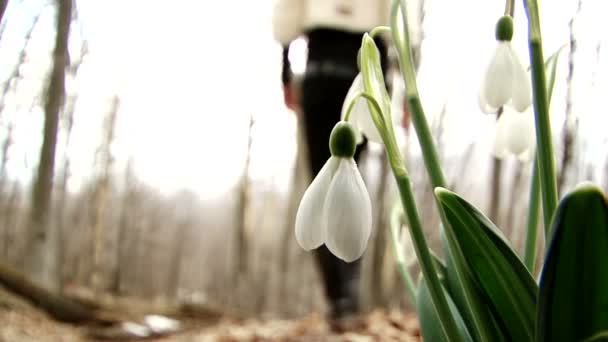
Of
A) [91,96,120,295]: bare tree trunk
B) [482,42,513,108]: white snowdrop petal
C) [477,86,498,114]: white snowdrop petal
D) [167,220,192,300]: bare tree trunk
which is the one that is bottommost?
[167,220,192,300]: bare tree trunk

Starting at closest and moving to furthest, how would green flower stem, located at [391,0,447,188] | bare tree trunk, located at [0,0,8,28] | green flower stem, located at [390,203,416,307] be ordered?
green flower stem, located at [391,0,447,188] → green flower stem, located at [390,203,416,307] → bare tree trunk, located at [0,0,8,28]

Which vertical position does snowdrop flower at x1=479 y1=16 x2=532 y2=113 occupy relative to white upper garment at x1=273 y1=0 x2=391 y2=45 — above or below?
below

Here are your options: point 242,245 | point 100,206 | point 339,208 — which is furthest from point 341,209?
point 242,245

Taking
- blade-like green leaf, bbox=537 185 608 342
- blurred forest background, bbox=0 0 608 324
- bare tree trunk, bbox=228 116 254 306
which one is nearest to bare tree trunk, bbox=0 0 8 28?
blurred forest background, bbox=0 0 608 324

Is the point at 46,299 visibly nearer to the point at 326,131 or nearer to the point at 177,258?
the point at 326,131

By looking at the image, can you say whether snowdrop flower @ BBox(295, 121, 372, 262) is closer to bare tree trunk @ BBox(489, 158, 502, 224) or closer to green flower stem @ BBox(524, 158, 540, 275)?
green flower stem @ BBox(524, 158, 540, 275)

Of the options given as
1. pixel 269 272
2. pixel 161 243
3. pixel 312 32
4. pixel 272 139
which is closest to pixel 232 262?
pixel 269 272

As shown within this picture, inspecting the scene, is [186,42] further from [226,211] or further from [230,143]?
[226,211]
